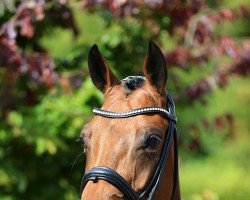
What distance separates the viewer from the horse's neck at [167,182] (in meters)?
3.95

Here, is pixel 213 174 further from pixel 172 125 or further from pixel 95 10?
pixel 172 125

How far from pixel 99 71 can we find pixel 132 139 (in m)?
0.61

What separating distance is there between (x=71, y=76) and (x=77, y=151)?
921 millimetres

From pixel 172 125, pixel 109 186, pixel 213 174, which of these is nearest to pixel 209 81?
pixel 172 125

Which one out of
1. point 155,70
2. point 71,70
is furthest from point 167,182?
point 71,70

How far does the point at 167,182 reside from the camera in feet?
13.2

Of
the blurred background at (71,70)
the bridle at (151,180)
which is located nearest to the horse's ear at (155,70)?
the bridle at (151,180)

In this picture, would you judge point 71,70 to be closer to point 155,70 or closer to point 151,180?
point 155,70

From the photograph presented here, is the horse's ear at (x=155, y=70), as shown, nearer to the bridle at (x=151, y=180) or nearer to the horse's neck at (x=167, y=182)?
the bridle at (x=151, y=180)

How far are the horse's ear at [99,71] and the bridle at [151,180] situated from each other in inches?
10.1

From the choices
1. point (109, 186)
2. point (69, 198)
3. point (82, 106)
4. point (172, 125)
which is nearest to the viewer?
point (109, 186)

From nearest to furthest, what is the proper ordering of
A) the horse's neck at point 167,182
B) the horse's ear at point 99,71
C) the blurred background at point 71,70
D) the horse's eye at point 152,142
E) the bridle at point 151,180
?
the bridle at point 151,180
the horse's eye at point 152,142
the horse's neck at point 167,182
the horse's ear at point 99,71
the blurred background at point 71,70

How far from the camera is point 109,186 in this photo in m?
3.67

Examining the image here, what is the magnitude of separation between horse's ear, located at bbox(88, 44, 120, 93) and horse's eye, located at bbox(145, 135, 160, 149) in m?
0.47
